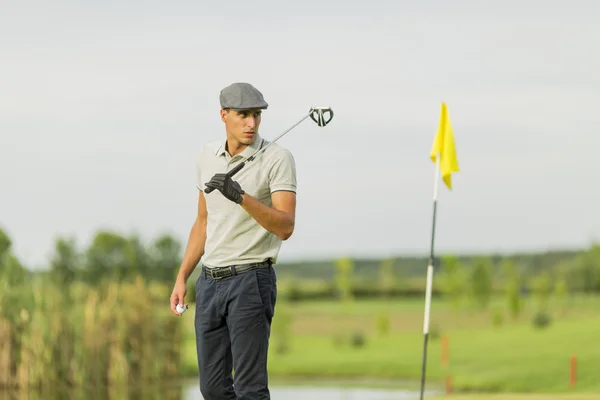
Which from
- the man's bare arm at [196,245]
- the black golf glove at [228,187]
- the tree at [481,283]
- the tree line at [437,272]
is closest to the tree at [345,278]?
the tree line at [437,272]

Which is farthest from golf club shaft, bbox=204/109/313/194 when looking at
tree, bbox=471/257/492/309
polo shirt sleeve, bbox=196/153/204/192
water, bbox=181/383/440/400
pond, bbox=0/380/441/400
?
tree, bbox=471/257/492/309

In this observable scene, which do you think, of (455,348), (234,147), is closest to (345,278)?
Answer: (455,348)

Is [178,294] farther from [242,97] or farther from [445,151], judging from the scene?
[445,151]

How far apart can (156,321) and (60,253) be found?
7072 millimetres

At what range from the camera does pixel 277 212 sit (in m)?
4.84

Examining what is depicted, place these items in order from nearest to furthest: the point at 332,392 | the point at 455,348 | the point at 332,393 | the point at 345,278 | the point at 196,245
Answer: the point at 196,245 < the point at 332,393 < the point at 332,392 < the point at 455,348 < the point at 345,278

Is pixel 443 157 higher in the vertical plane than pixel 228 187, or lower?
higher

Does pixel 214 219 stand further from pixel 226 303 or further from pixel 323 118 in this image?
pixel 323 118

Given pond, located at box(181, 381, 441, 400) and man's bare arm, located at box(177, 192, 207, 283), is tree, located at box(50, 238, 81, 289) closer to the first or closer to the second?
pond, located at box(181, 381, 441, 400)

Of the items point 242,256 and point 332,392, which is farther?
point 332,392

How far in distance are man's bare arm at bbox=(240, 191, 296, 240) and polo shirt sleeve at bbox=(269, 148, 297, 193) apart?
32 mm

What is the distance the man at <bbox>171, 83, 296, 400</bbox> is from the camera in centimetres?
499

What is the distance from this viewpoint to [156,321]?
59.2 feet

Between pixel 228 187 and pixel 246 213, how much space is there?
341 millimetres
